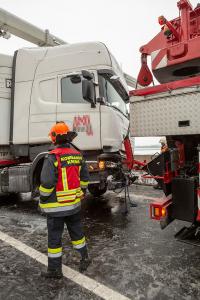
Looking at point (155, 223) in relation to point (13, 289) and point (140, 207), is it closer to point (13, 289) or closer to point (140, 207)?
point (140, 207)

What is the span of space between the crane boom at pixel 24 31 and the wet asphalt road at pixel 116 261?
5.44 metres

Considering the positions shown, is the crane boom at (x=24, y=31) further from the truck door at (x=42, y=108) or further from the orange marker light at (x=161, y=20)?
the orange marker light at (x=161, y=20)

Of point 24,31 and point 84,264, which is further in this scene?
point 24,31

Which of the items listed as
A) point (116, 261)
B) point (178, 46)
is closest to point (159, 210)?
point (116, 261)

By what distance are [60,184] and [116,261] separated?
1140 mm

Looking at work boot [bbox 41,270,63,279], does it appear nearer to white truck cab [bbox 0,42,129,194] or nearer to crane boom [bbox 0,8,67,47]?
white truck cab [bbox 0,42,129,194]

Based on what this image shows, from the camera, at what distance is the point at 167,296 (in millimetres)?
2271

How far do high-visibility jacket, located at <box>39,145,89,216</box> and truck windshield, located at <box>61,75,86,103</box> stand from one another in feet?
7.54

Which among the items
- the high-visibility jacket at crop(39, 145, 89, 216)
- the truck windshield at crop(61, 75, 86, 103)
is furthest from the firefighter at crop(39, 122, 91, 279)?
the truck windshield at crop(61, 75, 86, 103)

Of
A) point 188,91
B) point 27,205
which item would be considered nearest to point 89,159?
point 27,205

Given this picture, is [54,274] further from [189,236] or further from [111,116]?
[111,116]

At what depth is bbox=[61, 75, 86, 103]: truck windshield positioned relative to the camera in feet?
15.9

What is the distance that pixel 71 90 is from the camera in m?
4.91

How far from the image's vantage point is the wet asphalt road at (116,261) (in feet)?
7.75
